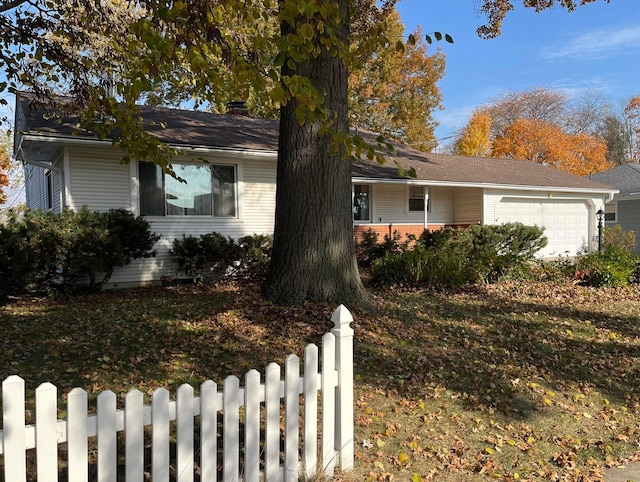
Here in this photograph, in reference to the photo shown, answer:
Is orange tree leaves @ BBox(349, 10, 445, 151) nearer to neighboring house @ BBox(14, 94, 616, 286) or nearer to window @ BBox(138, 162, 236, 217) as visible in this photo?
neighboring house @ BBox(14, 94, 616, 286)

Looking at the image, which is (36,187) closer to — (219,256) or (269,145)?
(269,145)

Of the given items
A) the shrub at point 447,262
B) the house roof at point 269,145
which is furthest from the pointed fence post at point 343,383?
the shrub at point 447,262

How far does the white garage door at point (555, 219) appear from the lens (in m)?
18.7

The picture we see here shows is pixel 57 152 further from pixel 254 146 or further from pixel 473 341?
pixel 473 341

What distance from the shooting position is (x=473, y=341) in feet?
21.3

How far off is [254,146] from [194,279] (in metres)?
3.73

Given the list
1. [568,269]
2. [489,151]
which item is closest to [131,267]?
[568,269]

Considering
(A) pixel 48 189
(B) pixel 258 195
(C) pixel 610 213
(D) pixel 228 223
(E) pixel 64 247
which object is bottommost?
(E) pixel 64 247

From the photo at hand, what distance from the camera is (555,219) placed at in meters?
19.7

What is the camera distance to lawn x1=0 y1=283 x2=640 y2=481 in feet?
12.8

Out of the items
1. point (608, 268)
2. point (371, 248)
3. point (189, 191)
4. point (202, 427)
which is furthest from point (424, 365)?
point (371, 248)

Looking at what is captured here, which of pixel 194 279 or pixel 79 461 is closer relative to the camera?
pixel 79 461

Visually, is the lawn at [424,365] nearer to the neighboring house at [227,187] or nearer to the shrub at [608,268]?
the neighboring house at [227,187]

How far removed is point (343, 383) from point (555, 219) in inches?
744
